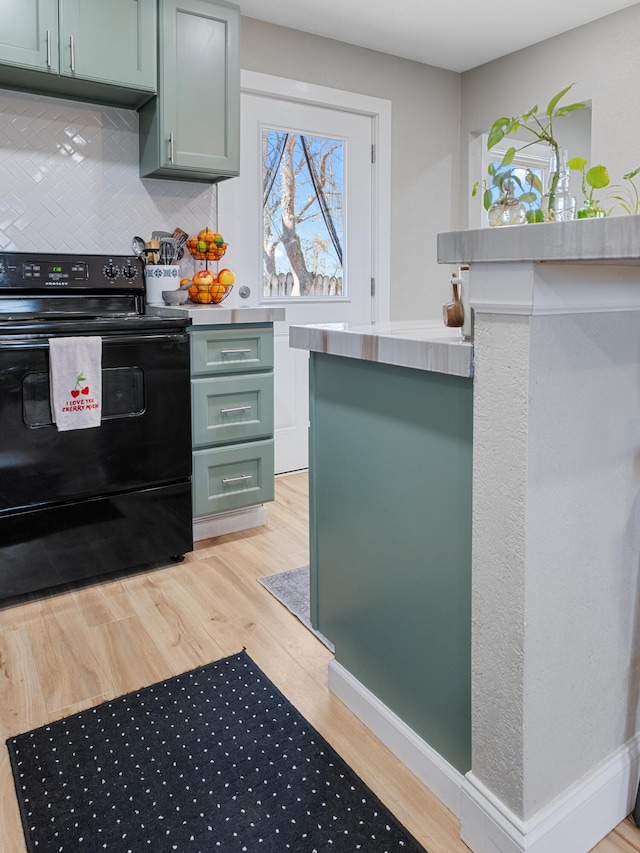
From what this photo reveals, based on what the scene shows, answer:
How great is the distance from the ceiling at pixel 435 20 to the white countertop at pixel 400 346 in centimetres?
239

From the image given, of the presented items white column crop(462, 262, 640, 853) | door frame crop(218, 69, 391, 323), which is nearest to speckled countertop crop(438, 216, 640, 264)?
white column crop(462, 262, 640, 853)

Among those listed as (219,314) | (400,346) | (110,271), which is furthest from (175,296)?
(400,346)

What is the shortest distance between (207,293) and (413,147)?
6.40 ft

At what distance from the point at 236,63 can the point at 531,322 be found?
2480 mm

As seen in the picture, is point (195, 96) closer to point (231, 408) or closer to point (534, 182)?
point (231, 408)

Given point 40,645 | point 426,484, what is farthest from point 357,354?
point 40,645

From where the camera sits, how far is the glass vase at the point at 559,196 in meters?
1.20

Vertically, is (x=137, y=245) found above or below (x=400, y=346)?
above

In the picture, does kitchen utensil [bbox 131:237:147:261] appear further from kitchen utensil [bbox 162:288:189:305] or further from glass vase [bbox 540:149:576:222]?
glass vase [bbox 540:149:576:222]

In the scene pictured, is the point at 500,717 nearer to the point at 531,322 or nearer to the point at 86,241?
the point at 531,322

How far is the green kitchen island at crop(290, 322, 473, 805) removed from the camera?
1174 millimetres

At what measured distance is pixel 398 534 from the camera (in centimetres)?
133

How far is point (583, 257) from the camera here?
0.84 metres

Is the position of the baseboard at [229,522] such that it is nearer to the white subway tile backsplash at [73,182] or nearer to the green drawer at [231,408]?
the green drawer at [231,408]
